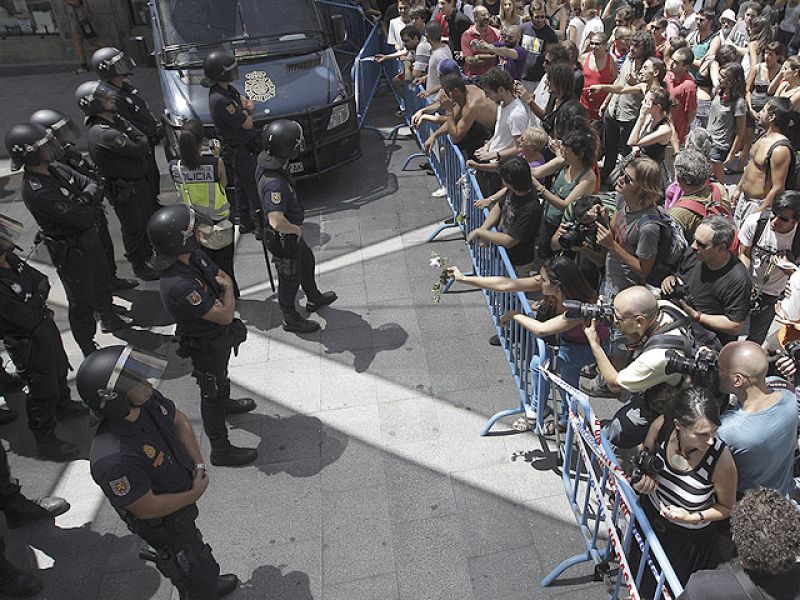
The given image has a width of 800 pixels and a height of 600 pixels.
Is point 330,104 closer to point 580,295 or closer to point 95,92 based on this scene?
point 95,92

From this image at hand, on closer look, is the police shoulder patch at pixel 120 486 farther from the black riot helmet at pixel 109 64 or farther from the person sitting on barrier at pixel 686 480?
the black riot helmet at pixel 109 64

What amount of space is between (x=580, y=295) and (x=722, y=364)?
3.68 feet

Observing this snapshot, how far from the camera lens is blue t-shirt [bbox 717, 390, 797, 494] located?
3.06 meters

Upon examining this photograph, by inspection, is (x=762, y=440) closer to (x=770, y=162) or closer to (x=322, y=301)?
(x=770, y=162)

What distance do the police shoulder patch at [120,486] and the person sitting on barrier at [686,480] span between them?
243 centimetres

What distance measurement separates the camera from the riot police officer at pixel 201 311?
4168 millimetres

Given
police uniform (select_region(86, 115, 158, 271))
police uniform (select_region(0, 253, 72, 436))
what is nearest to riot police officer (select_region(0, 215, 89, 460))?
police uniform (select_region(0, 253, 72, 436))

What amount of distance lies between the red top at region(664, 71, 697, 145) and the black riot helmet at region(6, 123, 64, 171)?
5.90m

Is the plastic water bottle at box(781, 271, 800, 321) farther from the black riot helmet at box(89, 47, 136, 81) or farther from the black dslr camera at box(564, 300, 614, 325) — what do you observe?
the black riot helmet at box(89, 47, 136, 81)

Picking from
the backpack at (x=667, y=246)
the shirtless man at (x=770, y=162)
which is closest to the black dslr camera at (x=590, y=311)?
the backpack at (x=667, y=246)

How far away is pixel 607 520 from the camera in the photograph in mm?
3455

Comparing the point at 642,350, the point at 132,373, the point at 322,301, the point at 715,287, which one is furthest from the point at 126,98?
the point at 715,287

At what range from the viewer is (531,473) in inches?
178

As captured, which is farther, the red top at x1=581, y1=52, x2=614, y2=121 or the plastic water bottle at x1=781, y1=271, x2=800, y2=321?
the red top at x1=581, y1=52, x2=614, y2=121
